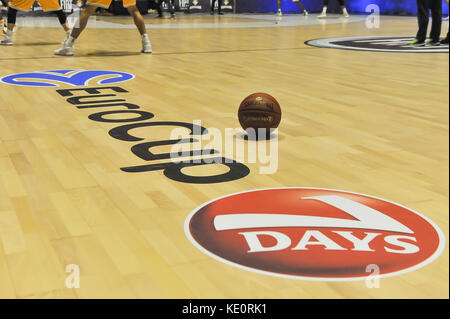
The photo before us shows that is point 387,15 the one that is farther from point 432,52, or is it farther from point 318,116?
point 318,116

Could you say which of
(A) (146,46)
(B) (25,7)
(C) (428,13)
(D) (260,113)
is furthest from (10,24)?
(D) (260,113)

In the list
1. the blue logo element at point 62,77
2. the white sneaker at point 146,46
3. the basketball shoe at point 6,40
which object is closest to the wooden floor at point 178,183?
the blue logo element at point 62,77

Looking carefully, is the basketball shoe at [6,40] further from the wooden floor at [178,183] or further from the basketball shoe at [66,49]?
the wooden floor at [178,183]

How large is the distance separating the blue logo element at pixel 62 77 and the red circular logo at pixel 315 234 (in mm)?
3826

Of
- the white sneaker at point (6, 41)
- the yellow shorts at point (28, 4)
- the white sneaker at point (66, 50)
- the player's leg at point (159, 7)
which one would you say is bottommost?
the white sneaker at point (66, 50)

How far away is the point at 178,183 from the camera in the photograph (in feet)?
9.58

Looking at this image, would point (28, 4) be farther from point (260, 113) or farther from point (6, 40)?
point (260, 113)

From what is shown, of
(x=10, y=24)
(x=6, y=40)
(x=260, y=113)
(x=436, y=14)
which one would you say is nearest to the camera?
(x=260, y=113)

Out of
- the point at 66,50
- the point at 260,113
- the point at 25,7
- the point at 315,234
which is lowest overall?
the point at 315,234

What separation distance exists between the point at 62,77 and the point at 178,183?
3920 millimetres

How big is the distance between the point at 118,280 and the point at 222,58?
21.9 ft

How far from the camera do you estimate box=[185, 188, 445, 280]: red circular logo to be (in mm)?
1986

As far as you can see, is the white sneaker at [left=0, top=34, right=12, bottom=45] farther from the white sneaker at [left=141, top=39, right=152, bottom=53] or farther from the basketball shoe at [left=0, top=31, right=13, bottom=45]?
the white sneaker at [left=141, top=39, right=152, bottom=53]

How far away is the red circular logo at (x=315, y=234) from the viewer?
6.52ft
